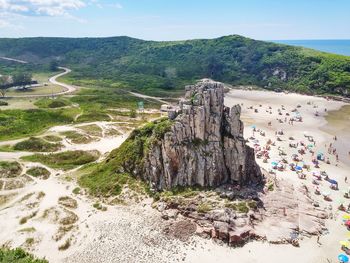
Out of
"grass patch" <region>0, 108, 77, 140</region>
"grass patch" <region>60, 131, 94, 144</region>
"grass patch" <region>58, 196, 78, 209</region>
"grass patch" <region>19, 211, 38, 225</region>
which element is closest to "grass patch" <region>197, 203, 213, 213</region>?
"grass patch" <region>58, 196, 78, 209</region>

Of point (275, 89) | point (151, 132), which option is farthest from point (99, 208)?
point (275, 89)

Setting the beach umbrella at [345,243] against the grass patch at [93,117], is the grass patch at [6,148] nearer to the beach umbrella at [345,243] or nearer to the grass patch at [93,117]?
the grass patch at [93,117]

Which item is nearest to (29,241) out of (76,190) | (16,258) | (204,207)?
(16,258)

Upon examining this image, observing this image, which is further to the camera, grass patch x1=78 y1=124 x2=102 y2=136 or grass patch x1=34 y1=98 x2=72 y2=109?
grass patch x1=34 y1=98 x2=72 y2=109

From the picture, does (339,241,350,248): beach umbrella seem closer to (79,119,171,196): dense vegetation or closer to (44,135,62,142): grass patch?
(79,119,171,196): dense vegetation

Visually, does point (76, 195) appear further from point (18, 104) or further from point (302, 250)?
point (18, 104)

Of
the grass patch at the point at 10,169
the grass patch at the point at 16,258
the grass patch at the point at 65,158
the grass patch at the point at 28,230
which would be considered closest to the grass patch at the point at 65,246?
the grass patch at the point at 16,258
